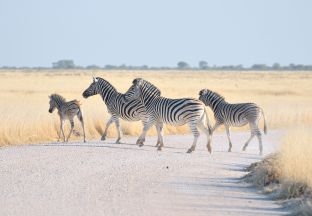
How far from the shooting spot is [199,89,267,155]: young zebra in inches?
776

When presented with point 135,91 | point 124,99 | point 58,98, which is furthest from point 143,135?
point 58,98

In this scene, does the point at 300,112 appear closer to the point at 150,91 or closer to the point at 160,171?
the point at 150,91

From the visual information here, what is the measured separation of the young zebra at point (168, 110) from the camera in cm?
1877

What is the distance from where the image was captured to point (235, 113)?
65.7 feet

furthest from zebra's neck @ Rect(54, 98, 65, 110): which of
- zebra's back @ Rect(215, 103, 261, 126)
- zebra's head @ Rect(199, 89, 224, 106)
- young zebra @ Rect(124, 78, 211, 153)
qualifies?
zebra's back @ Rect(215, 103, 261, 126)

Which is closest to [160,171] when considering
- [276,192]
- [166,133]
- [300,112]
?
[276,192]

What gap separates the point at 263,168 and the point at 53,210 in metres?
4.42

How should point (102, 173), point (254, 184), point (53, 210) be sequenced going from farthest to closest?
point (102, 173) < point (254, 184) < point (53, 210)

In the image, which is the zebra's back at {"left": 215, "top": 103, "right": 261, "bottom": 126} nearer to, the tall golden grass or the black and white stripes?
the black and white stripes

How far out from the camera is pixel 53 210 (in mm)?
10227

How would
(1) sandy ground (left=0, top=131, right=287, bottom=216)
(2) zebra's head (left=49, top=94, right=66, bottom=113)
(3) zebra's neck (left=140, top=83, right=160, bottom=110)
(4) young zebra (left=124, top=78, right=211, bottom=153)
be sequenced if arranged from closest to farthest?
(1) sandy ground (left=0, top=131, right=287, bottom=216) < (4) young zebra (left=124, top=78, right=211, bottom=153) < (3) zebra's neck (left=140, top=83, right=160, bottom=110) < (2) zebra's head (left=49, top=94, right=66, bottom=113)

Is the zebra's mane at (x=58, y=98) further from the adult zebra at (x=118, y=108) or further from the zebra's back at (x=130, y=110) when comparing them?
the zebra's back at (x=130, y=110)

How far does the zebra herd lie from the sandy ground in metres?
0.60

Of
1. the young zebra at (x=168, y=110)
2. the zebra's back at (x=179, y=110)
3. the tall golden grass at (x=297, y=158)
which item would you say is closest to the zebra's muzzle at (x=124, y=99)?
the young zebra at (x=168, y=110)
